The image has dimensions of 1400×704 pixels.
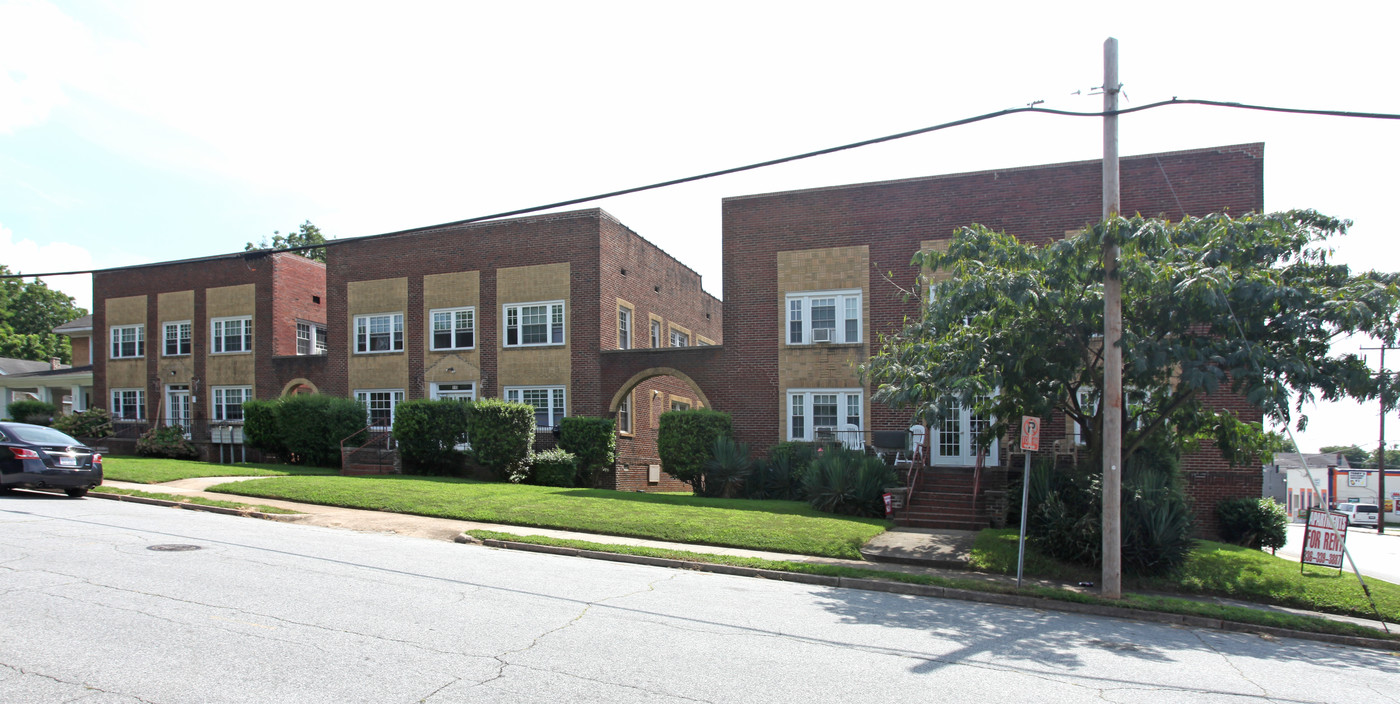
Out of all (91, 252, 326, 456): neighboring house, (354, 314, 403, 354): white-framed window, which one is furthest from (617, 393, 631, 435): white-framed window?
(91, 252, 326, 456): neighboring house

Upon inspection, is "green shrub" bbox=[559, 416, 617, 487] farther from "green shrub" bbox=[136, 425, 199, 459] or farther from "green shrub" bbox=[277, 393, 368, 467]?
"green shrub" bbox=[136, 425, 199, 459]

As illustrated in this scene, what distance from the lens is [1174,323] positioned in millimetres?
12492

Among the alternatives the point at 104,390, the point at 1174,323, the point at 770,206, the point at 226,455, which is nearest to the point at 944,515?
the point at 1174,323

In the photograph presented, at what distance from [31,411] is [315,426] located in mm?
19918

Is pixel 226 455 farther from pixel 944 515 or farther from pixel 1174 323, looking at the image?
pixel 1174 323

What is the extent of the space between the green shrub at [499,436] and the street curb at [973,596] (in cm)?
1035

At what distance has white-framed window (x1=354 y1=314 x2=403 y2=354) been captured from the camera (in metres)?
29.3

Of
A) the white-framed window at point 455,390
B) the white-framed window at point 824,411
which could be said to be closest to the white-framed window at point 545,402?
the white-framed window at point 455,390

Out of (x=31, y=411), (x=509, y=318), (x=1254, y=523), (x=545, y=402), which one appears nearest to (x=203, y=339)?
(x=31, y=411)

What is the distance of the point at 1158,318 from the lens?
1273cm

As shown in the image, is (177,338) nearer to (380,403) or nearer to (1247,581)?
(380,403)

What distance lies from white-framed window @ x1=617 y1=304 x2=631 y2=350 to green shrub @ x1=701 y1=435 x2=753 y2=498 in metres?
7.10

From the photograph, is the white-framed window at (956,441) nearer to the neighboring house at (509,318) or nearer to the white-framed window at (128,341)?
the neighboring house at (509,318)

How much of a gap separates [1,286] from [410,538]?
2349 inches
